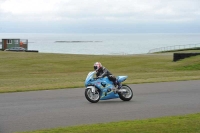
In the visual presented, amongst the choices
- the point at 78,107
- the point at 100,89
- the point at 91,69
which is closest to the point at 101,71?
the point at 100,89

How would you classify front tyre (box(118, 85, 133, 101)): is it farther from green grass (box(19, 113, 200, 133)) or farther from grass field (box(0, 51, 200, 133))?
green grass (box(19, 113, 200, 133))

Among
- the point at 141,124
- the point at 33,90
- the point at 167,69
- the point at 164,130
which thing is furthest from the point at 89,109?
the point at 167,69

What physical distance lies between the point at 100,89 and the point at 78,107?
1335 mm

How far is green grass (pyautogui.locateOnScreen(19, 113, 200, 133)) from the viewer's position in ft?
31.3

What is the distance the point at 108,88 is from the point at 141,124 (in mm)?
4784

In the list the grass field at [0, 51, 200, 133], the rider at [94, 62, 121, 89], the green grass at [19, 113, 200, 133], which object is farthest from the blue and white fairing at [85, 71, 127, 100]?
the green grass at [19, 113, 200, 133]

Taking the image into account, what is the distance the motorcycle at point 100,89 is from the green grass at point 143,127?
3.99 m

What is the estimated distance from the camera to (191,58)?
125 feet

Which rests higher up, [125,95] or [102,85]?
[102,85]

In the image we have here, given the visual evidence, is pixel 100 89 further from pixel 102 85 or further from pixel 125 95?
pixel 125 95

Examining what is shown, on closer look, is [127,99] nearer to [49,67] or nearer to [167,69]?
[167,69]

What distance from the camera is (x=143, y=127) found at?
9.90 meters

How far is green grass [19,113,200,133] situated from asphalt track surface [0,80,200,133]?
847 mm

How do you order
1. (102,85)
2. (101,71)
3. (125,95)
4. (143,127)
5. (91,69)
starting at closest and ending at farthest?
(143,127), (101,71), (102,85), (125,95), (91,69)
